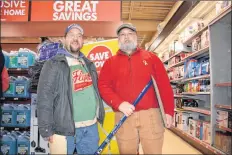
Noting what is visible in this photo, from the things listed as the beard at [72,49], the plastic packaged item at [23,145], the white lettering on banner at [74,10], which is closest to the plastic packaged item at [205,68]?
the white lettering on banner at [74,10]

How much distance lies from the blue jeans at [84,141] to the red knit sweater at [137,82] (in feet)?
1.04

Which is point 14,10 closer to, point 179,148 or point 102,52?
point 102,52

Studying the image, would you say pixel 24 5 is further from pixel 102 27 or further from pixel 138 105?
pixel 138 105

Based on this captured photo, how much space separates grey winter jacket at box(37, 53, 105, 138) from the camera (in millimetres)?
2117

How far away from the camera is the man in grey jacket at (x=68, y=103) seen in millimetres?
2137

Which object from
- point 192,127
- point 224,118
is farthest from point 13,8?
point 192,127

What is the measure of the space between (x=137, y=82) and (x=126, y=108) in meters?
0.29

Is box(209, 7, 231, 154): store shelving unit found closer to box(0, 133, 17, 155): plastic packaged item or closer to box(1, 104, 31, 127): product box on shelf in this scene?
box(1, 104, 31, 127): product box on shelf

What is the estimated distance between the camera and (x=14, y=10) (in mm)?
4148

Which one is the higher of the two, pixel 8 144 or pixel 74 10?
pixel 74 10

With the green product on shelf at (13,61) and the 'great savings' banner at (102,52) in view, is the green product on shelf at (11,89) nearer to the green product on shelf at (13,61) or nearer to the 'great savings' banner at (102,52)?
the green product on shelf at (13,61)

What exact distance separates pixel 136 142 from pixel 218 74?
2579 millimetres

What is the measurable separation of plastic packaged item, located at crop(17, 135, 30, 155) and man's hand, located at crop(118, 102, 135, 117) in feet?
9.37

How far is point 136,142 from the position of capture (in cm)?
227
